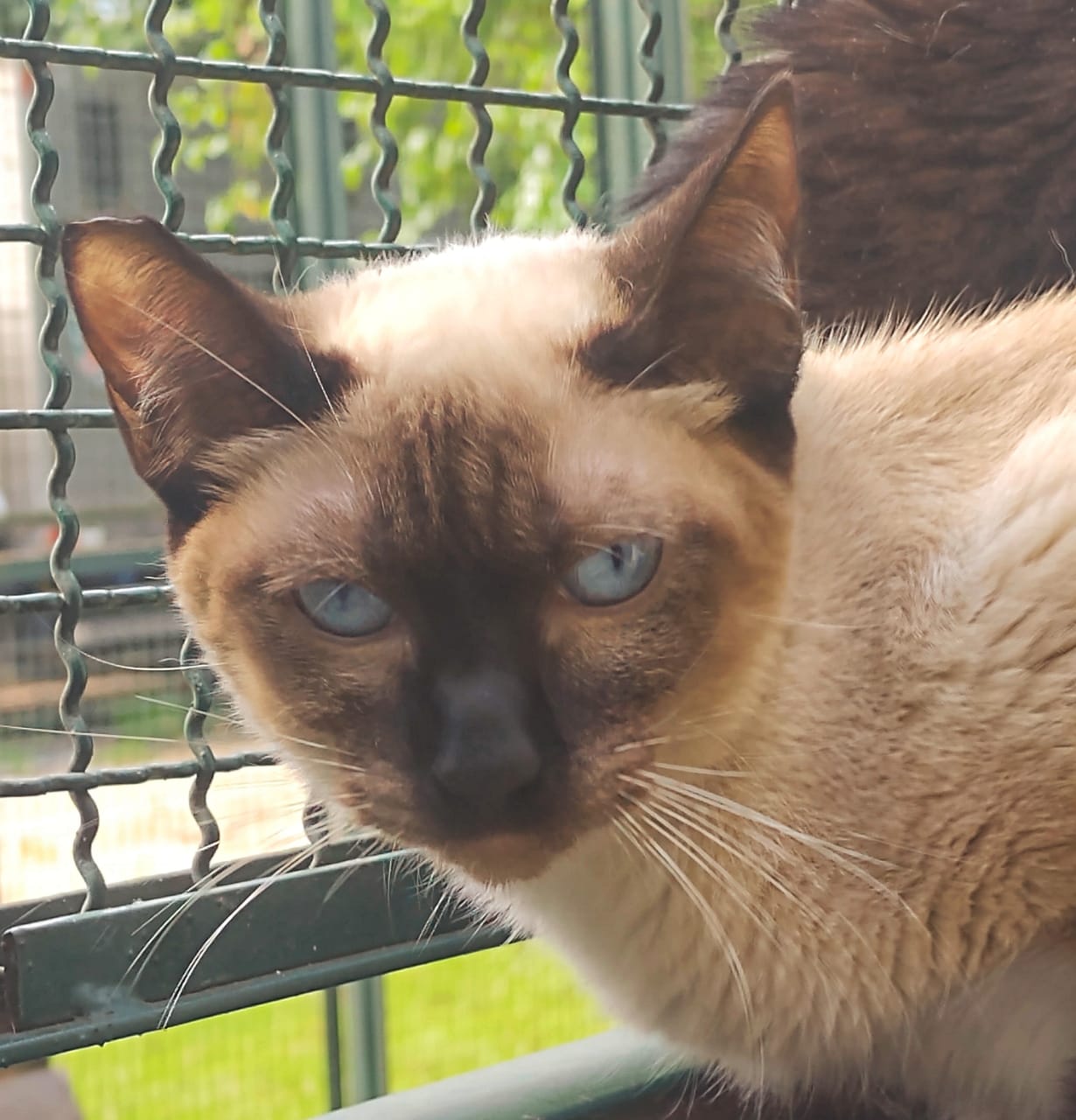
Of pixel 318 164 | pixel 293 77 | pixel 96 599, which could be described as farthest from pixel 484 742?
pixel 318 164

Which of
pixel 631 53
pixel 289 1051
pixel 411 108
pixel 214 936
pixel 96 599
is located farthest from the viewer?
pixel 411 108

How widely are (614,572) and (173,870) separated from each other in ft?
2.16

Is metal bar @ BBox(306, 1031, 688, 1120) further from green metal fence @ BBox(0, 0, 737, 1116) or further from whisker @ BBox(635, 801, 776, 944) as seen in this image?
whisker @ BBox(635, 801, 776, 944)

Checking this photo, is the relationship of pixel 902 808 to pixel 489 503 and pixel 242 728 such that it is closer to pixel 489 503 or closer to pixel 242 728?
pixel 489 503

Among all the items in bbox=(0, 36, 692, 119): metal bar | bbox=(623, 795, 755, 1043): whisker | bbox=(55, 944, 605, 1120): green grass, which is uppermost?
bbox=(0, 36, 692, 119): metal bar

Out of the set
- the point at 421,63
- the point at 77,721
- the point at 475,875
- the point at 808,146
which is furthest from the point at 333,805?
the point at 421,63

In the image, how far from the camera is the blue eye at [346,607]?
0.80 m

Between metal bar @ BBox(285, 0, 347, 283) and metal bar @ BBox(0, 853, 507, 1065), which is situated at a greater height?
metal bar @ BBox(285, 0, 347, 283)

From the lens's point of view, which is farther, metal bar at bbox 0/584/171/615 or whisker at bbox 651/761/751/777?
metal bar at bbox 0/584/171/615

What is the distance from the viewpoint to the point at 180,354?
32.5 inches

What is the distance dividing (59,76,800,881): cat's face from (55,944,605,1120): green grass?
171 cm

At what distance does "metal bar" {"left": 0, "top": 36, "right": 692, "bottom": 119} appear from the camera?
105 centimetres

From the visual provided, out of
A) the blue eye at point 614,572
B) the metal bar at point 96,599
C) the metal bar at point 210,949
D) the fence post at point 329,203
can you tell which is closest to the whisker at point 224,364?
the blue eye at point 614,572

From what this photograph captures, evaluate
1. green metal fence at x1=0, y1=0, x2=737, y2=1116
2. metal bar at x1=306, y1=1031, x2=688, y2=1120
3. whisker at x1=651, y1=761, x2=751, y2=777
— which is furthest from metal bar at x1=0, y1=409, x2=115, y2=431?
metal bar at x1=306, y1=1031, x2=688, y2=1120
